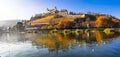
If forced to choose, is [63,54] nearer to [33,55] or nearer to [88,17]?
[33,55]

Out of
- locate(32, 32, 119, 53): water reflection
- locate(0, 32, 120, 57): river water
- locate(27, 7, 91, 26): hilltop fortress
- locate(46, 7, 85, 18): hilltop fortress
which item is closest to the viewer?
locate(0, 32, 120, 57): river water

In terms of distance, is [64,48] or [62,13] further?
[62,13]

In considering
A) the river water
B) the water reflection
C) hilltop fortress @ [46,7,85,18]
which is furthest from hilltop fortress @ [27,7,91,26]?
the river water

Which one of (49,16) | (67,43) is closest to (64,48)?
(67,43)

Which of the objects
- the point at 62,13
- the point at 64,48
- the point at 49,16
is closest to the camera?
the point at 64,48

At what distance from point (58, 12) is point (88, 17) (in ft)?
112

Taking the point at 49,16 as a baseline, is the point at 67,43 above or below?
below

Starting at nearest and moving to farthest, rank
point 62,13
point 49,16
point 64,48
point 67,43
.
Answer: point 64,48
point 67,43
point 62,13
point 49,16

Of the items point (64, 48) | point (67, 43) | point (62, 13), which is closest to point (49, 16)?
point (62, 13)

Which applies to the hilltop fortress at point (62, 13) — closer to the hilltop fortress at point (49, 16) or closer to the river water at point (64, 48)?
the hilltop fortress at point (49, 16)

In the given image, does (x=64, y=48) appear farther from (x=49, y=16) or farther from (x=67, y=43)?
(x=49, y=16)

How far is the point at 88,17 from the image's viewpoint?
123812mm

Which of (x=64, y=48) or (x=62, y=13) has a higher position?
(x=62, y=13)

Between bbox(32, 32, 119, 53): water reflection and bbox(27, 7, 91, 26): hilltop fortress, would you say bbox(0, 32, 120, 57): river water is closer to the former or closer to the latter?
bbox(32, 32, 119, 53): water reflection
